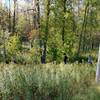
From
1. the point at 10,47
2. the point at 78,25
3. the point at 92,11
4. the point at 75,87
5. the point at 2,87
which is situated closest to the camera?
the point at 2,87

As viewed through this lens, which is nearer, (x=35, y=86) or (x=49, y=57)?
(x=35, y=86)

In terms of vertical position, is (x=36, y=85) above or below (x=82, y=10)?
below

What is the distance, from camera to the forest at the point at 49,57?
6418mm

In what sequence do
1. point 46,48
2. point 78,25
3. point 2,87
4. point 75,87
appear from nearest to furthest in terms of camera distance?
1. point 2,87
2. point 75,87
3. point 46,48
4. point 78,25

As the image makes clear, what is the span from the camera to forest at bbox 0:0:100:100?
253 inches

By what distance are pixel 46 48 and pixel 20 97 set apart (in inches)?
469

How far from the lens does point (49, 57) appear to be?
61.2ft

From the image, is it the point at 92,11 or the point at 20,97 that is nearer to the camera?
the point at 20,97

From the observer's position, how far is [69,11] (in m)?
17.3

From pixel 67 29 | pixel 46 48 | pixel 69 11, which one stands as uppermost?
pixel 69 11

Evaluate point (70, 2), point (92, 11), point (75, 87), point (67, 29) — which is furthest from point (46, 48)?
point (75, 87)

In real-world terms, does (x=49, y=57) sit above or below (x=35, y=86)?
below

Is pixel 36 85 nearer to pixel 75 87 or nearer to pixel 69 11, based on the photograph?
pixel 75 87

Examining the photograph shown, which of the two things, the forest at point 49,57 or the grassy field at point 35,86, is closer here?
the grassy field at point 35,86
